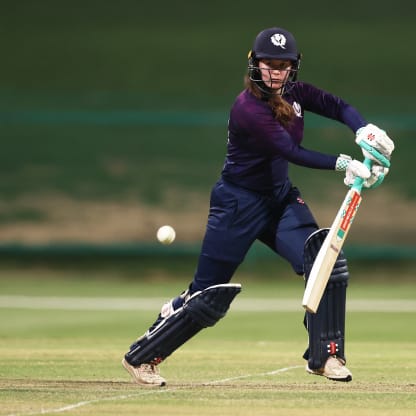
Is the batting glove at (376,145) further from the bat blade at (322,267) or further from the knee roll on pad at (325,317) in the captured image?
the knee roll on pad at (325,317)

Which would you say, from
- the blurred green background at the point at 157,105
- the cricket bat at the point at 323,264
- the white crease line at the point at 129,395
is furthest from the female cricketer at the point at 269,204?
the blurred green background at the point at 157,105

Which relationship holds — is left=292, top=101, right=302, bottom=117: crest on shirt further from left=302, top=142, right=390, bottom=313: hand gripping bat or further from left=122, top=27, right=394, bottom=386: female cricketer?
left=302, top=142, right=390, bottom=313: hand gripping bat

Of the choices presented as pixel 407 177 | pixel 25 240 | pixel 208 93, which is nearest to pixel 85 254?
pixel 25 240

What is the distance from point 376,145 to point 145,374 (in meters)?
1.86

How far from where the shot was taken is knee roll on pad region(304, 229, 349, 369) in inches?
286

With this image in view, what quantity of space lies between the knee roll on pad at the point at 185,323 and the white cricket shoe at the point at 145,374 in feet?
0.11

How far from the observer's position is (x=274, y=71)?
7.29 metres

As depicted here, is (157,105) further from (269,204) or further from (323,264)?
(323,264)

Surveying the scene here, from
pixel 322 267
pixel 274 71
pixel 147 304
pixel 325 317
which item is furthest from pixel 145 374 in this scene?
pixel 147 304

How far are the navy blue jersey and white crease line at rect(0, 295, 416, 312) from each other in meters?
6.61

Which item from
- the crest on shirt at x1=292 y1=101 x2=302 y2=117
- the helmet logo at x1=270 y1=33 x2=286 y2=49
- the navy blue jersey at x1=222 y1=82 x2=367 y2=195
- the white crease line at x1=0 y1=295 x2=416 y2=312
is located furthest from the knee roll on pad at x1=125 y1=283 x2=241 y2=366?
the white crease line at x1=0 y1=295 x2=416 y2=312

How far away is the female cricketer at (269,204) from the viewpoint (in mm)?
7227

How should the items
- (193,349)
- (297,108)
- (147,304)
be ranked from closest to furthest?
1. (297,108)
2. (193,349)
3. (147,304)

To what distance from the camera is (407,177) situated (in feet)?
74.0
